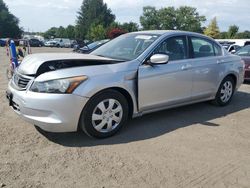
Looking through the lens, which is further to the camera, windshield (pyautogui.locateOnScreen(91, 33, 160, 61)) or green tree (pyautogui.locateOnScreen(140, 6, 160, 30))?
green tree (pyautogui.locateOnScreen(140, 6, 160, 30))

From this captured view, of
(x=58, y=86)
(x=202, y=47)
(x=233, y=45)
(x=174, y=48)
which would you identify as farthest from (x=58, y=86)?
(x=233, y=45)

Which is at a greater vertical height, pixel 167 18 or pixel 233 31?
pixel 167 18

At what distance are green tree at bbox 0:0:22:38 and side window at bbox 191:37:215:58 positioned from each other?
203 ft

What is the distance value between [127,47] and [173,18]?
93.9 meters

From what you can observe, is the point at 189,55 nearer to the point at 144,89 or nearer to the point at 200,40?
the point at 200,40

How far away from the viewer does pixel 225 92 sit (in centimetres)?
A: 671

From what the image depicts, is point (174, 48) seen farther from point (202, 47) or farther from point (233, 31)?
point (233, 31)

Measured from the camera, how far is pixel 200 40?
6.05 meters

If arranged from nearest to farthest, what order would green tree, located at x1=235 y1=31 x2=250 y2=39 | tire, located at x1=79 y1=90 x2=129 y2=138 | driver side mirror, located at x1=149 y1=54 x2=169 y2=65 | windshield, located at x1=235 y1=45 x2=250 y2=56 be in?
tire, located at x1=79 y1=90 x2=129 y2=138
driver side mirror, located at x1=149 y1=54 x2=169 y2=65
windshield, located at x1=235 y1=45 x2=250 y2=56
green tree, located at x1=235 y1=31 x2=250 y2=39

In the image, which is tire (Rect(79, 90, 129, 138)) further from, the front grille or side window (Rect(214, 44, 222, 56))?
side window (Rect(214, 44, 222, 56))

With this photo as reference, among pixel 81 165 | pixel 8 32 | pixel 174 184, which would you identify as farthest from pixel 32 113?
pixel 8 32

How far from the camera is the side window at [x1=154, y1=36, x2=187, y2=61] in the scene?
5.25 m

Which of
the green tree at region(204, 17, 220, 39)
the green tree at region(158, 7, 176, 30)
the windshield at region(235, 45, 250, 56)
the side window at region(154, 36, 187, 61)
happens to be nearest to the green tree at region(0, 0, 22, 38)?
the green tree at region(158, 7, 176, 30)

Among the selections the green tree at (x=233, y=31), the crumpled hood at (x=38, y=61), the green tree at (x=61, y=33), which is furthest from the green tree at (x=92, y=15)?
the crumpled hood at (x=38, y=61)
